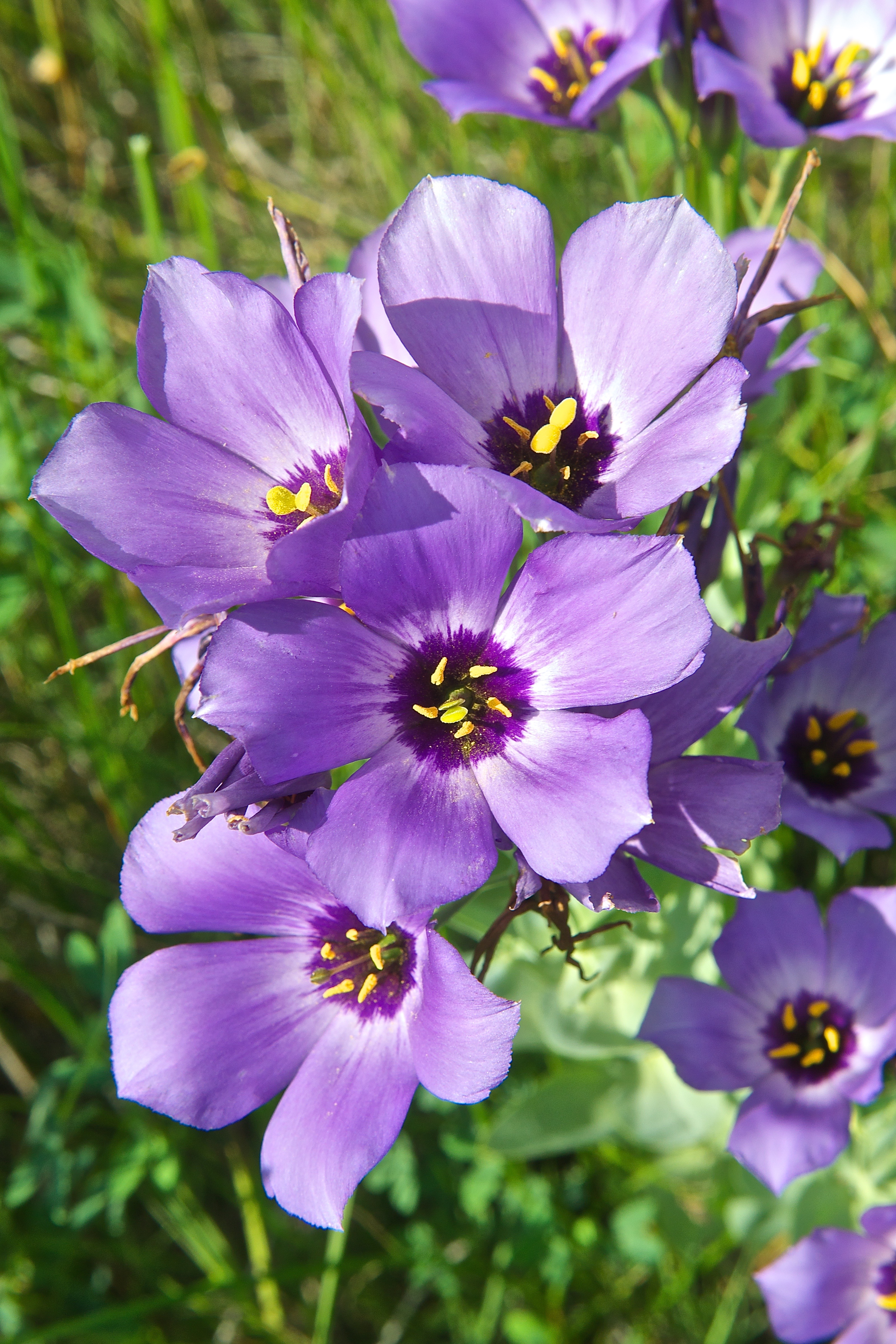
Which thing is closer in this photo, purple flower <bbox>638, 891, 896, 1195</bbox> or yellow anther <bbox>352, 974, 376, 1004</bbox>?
yellow anther <bbox>352, 974, 376, 1004</bbox>

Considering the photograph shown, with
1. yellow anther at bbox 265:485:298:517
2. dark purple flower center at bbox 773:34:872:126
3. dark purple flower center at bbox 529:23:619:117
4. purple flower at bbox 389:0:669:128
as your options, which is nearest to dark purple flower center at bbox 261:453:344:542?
yellow anther at bbox 265:485:298:517

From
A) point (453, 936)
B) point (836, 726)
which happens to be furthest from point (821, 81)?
point (453, 936)

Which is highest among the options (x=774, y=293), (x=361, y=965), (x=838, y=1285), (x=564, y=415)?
(x=564, y=415)

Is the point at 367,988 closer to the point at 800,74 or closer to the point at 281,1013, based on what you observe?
the point at 281,1013

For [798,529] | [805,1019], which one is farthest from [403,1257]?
[798,529]

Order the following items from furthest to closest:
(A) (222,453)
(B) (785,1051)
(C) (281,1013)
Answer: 1. (B) (785,1051)
2. (C) (281,1013)
3. (A) (222,453)

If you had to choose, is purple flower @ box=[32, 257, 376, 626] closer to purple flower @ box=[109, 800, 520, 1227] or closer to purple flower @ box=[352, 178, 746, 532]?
purple flower @ box=[352, 178, 746, 532]
